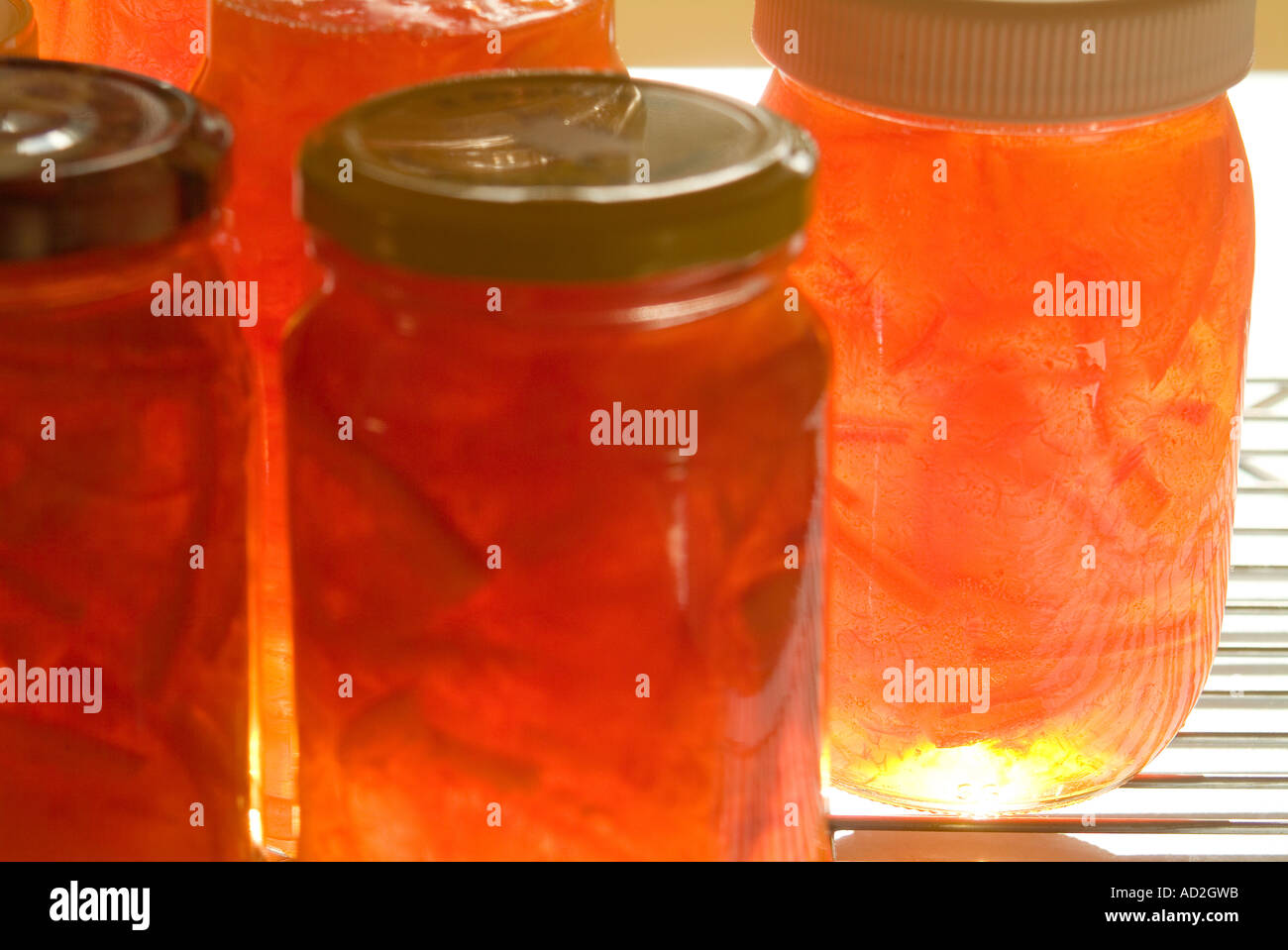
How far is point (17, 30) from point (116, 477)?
0.16 metres

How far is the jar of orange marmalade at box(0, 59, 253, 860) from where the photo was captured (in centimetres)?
40

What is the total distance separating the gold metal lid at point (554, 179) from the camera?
38 cm

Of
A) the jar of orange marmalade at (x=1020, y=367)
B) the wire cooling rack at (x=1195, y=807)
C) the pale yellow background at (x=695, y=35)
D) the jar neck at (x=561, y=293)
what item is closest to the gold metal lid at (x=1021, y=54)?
the jar of orange marmalade at (x=1020, y=367)

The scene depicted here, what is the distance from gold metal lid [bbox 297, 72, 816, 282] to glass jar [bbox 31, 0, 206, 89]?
0.88 feet

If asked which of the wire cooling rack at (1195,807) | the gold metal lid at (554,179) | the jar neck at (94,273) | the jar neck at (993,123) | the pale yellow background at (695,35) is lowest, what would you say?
the wire cooling rack at (1195,807)

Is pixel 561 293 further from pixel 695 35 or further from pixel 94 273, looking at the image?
pixel 695 35

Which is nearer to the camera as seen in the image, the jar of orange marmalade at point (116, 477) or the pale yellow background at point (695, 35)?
the jar of orange marmalade at point (116, 477)

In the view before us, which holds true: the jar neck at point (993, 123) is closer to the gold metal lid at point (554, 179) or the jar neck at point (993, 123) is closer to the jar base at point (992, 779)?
the gold metal lid at point (554, 179)

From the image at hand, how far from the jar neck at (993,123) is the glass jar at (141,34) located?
0.88ft

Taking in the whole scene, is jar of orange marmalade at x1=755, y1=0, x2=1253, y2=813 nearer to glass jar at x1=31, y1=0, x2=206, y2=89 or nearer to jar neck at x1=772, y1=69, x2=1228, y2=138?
jar neck at x1=772, y1=69, x2=1228, y2=138

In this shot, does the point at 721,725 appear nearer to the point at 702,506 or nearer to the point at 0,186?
the point at 702,506

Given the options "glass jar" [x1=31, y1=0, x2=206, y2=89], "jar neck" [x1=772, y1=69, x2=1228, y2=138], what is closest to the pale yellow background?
"glass jar" [x1=31, y1=0, x2=206, y2=89]

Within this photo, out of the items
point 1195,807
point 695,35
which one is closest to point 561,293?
point 1195,807

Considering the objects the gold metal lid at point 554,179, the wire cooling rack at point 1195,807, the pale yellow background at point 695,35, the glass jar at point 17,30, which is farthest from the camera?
the pale yellow background at point 695,35
